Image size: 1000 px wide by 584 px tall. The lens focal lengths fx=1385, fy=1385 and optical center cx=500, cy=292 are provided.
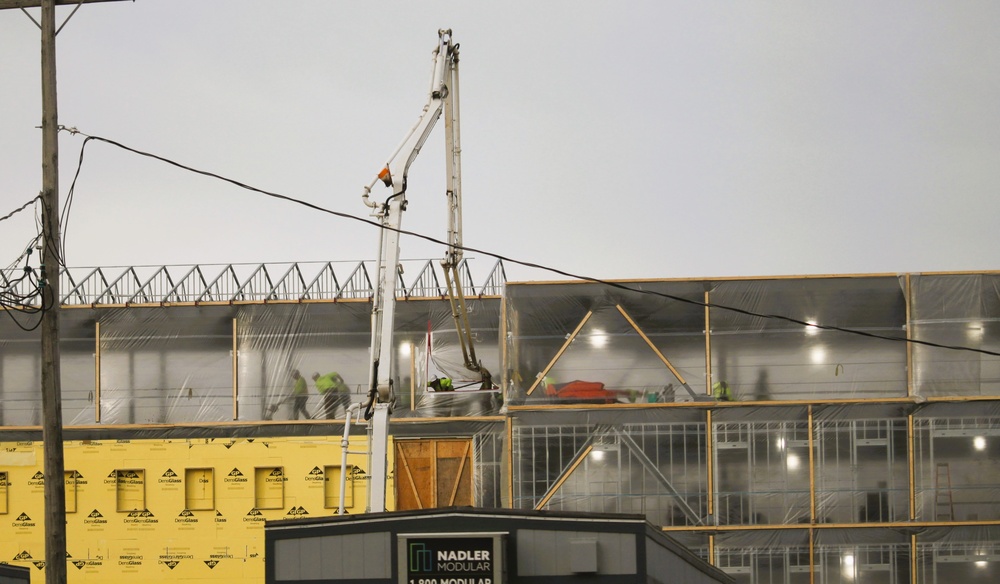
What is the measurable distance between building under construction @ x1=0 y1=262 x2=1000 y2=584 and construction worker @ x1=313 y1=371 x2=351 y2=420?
302mm

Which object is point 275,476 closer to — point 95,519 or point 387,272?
point 95,519

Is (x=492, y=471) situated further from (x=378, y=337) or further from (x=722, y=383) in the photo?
(x=378, y=337)

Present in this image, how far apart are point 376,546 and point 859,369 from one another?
19636 millimetres

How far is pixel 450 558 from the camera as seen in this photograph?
19.9 metres

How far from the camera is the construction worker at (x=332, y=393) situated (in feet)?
132

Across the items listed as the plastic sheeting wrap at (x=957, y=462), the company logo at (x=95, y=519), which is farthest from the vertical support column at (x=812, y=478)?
the company logo at (x=95, y=519)

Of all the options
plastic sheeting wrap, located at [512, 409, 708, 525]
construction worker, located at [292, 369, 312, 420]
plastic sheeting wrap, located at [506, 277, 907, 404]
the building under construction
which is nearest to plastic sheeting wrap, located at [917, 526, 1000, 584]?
the building under construction

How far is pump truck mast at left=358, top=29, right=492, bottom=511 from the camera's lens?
1014 inches

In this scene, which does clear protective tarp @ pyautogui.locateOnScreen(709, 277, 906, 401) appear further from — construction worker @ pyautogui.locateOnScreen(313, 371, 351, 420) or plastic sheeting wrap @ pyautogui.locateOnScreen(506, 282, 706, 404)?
construction worker @ pyautogui.locateOnScreen(313, 371, 351, 420)

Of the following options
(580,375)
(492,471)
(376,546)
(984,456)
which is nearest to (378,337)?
(376,546)

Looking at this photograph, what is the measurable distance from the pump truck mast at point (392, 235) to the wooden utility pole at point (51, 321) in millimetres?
6448

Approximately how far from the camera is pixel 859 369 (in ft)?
120

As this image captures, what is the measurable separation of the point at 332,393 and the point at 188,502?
5101 mm

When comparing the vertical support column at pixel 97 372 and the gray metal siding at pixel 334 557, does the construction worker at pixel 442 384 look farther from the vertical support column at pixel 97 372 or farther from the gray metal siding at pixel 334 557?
the gray metal siding at pixel 334 557
